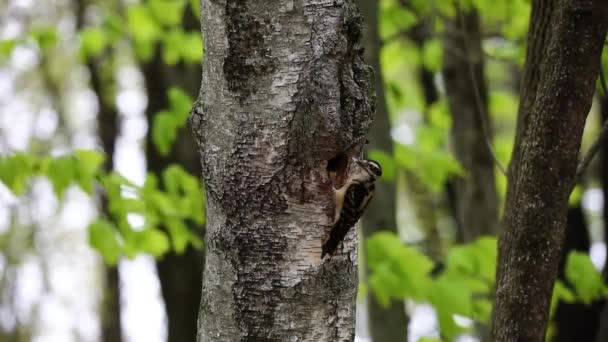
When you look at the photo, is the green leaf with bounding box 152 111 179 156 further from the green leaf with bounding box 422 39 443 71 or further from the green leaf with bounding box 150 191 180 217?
the green leaf with bounding box 422 39 443 71

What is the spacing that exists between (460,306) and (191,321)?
402cm

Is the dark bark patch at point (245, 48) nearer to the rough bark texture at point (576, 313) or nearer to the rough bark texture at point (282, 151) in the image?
the rough bark texture at point (282, 151)

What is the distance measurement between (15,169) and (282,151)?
2.26 m

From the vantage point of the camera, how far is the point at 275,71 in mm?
1224

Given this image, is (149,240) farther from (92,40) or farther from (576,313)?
(576,313)

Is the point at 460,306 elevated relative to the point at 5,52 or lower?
lower

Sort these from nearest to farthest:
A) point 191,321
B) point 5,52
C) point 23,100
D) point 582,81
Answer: point 582,81
point 5,52
point 191,321
point 23,100

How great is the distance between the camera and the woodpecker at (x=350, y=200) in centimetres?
124

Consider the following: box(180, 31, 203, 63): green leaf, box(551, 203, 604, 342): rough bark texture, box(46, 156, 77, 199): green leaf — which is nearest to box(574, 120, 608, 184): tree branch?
box(46, 156, 77, 199): green leaf

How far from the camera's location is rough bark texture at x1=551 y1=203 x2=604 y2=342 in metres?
5.07

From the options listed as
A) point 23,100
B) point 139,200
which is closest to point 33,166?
point 139,200

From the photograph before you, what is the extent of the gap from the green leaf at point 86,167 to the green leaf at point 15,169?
0.69ft

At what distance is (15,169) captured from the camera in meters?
3.12

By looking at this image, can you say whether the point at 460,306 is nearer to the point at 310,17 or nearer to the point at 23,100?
the point at 310,17
